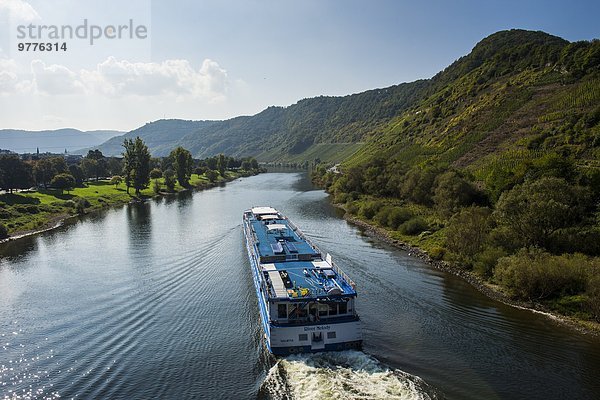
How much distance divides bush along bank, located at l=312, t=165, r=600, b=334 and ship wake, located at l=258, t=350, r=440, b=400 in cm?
1516

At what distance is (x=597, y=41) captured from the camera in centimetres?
8806

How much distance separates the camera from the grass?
2751 inches

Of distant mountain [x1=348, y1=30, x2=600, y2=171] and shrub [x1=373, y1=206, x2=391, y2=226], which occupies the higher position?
distant mountain [x1=348, y1=30, x2=600, y2=171]

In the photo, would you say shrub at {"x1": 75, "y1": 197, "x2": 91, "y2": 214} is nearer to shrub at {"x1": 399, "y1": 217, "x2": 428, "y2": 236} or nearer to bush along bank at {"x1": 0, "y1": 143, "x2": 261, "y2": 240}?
bush along bank at {"x1": 0, "y1": 143, "x2": 261, "y2": 240}

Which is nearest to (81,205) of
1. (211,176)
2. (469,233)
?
(211,176)

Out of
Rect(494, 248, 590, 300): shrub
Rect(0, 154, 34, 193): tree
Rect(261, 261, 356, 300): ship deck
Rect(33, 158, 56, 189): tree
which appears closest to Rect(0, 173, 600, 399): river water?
Rect(494, 248, 590, 300): shrub

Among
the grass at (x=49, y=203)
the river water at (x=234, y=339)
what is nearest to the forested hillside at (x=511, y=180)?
the river water at (x=234, y=339)

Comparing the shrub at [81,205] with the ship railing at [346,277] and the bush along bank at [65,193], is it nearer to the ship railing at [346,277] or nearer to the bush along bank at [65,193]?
the bush along bank at [65,193]

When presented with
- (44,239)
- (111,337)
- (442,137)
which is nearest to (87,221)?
(44,239)

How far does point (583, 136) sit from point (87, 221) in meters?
85.2

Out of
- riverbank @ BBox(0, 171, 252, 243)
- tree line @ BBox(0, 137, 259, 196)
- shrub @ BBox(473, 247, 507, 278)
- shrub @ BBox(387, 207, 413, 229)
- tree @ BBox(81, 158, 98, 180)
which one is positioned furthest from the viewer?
tree @ BBox(81, 158, 98, 180)

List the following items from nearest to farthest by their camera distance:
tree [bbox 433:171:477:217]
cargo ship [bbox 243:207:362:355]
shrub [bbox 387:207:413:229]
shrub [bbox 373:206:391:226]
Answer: cargo ship [bbox 243:207:362:355], tree [bbox 433:171:477:217], shrub [bbox 387:207:413:229], shrub [bbox 373:206:391:226]

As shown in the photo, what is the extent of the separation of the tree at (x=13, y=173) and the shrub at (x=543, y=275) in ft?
301

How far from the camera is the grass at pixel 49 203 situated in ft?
229
